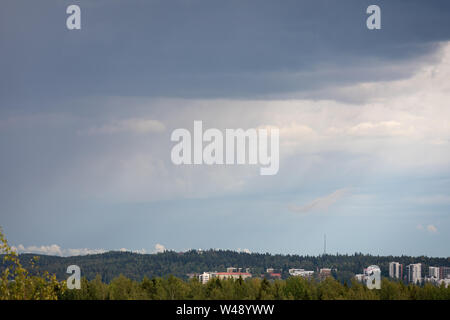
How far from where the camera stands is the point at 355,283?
7512 cm

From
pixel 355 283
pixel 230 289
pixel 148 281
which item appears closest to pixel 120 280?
pixel 148 281
